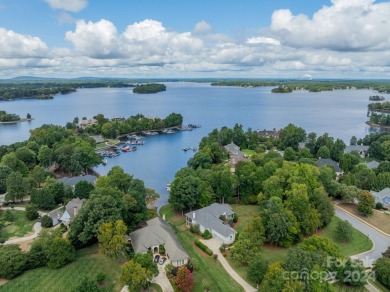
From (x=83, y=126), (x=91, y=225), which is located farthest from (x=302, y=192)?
(x=83, y=126)

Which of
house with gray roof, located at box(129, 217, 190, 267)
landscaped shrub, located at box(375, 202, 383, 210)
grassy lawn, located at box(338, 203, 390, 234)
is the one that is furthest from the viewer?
landscaped shrub, located at box(375, 202, 383, 210)

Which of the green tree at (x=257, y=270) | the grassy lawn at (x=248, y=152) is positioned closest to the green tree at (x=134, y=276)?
the green tree at (x=257, y=270)

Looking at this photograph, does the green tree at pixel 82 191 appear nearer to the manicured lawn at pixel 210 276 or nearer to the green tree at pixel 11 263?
the green tree at pixel 11 263

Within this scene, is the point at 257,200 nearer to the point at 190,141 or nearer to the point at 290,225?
the point at 290,225

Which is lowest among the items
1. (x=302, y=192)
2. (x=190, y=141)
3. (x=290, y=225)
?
(x=190, y=141)

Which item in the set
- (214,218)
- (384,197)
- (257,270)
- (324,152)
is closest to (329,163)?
(324,152)

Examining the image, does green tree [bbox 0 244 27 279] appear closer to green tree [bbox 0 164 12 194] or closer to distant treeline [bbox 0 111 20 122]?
green tree [bbox 0 164 12 194]

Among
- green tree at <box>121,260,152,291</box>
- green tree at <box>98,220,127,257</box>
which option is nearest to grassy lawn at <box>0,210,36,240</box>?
green tree at <box>98,220,127,257</box>
